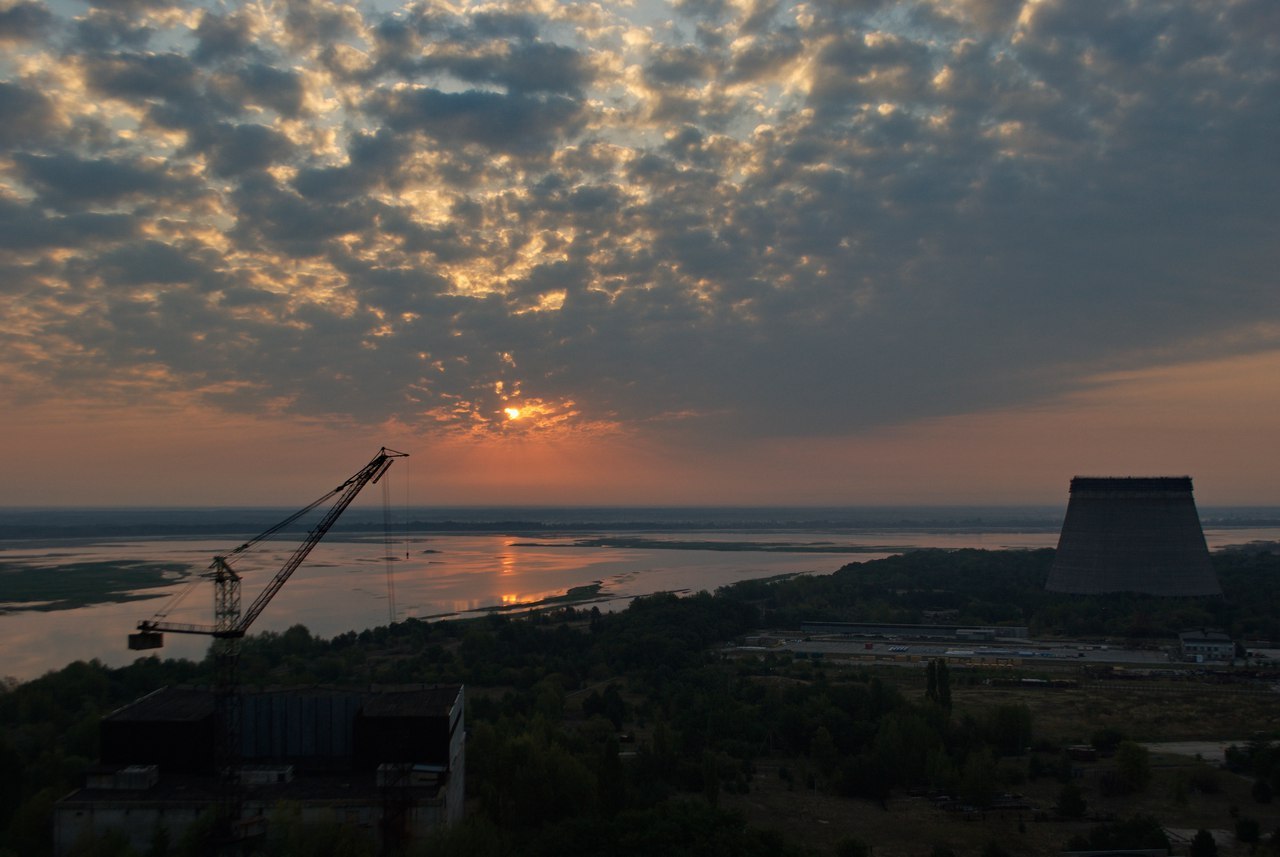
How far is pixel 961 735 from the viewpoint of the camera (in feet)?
93.9

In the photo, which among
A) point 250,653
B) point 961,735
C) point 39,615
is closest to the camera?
point 961,735

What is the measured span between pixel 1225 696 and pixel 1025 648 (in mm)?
13279

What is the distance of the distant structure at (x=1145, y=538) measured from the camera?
59219mm

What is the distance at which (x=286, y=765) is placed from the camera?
21062 millimetres

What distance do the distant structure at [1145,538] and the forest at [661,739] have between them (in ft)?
11.3

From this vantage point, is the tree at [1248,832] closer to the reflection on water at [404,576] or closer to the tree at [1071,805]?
the tree at [1071,805]

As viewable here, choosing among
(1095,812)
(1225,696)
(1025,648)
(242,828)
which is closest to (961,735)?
(1095,812)

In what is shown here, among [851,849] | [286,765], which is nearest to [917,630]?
[851,849]

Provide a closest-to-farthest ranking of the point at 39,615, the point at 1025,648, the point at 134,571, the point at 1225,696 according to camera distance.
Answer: the point at 1225,696 < the point at 1025,648 < the point at 39,615 < the point at 134,571

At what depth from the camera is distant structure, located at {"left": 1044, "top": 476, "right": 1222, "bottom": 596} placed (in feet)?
194

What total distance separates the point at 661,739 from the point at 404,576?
76980mm

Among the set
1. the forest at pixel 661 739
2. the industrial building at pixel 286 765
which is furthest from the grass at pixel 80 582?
the industrial building at pixel 286 765

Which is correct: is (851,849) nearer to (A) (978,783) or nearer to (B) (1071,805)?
(A) (978,783)

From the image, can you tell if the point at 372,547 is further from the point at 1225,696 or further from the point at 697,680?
the point at 1225,696
